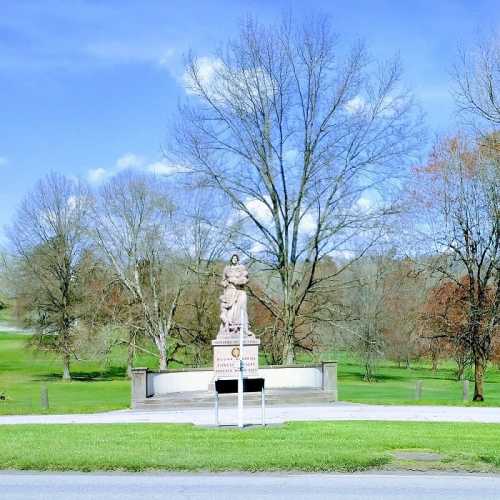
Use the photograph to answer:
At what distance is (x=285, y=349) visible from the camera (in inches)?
1368

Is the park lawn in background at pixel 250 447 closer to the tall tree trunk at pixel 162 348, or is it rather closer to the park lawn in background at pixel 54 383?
the park lawn in background at pixel 54 383

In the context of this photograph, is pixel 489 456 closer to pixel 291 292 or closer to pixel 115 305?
pixel 291 292

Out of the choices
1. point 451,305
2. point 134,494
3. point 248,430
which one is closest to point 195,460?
point 134,494

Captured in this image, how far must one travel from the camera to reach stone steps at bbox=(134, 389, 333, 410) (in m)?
24.1

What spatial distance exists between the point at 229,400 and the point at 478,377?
1146 cm

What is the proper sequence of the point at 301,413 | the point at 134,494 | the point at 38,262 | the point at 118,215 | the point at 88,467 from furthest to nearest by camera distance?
1. the point at 38,262
2. the point at 118,215
3. the point at 301,413
4. the point at 88,467
5. the point at 134,494

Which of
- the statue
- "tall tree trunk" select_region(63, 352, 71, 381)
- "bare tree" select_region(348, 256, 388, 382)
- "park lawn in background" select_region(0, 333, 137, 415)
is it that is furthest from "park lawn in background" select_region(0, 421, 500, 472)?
"tall tree trunk" select_region(63, 352, 71, 381)

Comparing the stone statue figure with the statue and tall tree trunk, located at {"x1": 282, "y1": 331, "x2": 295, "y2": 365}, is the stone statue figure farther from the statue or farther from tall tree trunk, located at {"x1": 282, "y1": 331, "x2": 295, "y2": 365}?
tall tree trunk, located at {"x1": 282, "y1": 331, "x2": 295, "y2": 365}

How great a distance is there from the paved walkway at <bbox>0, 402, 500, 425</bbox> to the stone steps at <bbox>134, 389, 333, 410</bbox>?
3.28 ft

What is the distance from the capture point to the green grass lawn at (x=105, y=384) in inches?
1300

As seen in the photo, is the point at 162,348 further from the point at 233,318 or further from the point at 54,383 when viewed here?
the point at 233,318

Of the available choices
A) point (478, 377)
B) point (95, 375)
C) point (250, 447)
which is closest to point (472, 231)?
point (478, 377)

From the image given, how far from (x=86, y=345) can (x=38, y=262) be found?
9000mm

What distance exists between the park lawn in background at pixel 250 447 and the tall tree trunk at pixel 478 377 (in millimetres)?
14685
